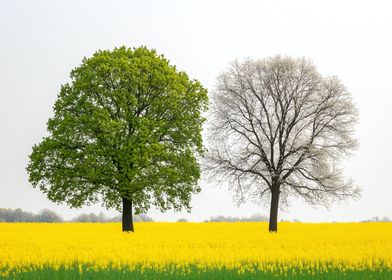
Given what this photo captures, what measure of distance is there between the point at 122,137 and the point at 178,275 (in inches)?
860

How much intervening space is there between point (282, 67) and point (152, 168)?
12076mm

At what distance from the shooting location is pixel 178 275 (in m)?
15.3

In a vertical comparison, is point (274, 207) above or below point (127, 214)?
above

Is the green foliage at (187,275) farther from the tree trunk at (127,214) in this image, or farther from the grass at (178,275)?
the tree trunk at (127,214)

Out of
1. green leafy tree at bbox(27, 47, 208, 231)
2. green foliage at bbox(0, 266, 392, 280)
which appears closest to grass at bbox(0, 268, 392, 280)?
green foliage at bbox(0, 266, 392, 280)

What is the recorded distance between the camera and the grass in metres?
15.1

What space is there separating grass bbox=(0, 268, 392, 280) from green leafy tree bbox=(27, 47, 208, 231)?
64.3ft

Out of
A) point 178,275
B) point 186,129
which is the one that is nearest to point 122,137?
point 186,129

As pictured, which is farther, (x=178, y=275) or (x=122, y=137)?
(x=122, y=137)

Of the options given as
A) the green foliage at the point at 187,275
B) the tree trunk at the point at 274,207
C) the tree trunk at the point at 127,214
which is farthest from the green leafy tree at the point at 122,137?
the green foliage at the point at 187,275

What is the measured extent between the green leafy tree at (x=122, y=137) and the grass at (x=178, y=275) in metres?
19.6

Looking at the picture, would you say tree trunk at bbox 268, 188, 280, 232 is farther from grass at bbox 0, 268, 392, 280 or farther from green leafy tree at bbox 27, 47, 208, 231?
grass at bbox 0, 268, 392, 280

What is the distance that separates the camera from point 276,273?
52.4 feet

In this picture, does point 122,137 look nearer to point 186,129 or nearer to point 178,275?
point 186,129
